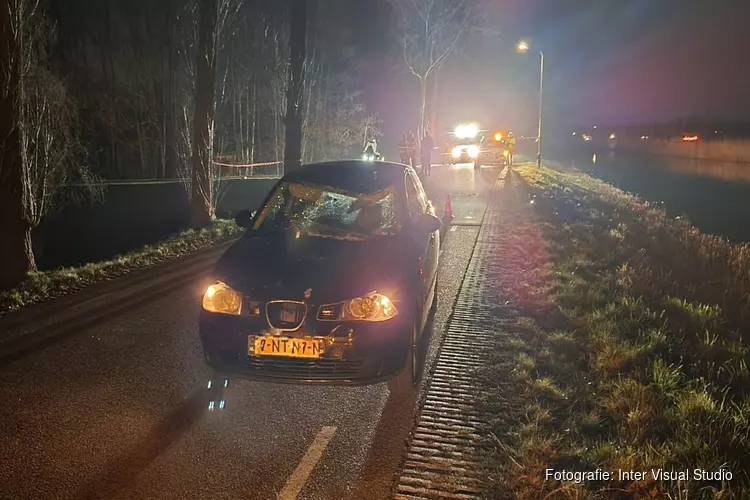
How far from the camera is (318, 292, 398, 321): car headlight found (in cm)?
403

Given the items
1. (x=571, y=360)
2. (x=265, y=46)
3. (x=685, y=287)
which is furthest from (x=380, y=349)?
(x=265, y=46)

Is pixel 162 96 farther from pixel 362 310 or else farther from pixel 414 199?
pixel 362 310

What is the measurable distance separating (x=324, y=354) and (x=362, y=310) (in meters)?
0.40

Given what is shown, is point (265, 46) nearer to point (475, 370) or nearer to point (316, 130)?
point (316, 130)

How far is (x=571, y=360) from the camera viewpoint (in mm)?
5289

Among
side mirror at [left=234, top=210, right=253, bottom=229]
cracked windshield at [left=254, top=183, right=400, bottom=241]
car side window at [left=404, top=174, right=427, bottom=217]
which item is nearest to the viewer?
cracked windshield at [left=254, top=183, right=400, bottom=241]

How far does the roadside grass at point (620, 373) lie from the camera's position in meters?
3.50

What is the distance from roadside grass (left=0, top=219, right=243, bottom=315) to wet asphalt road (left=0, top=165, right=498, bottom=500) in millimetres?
2035

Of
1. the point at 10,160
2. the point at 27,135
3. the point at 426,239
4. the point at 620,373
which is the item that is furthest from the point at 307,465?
the point at 27,135

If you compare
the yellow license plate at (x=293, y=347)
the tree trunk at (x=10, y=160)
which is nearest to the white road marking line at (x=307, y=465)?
the yellow license plate at (x=293, y=347)

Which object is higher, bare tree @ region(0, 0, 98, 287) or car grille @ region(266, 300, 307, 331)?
bare tree @ region(0, 0, 98, 287)

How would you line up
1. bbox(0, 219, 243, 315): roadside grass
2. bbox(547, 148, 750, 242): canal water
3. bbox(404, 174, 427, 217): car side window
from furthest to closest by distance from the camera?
bbox(547, 148, 750, 242): canal water < bbox(0, 219, 243, 315): roadside grass < bbox(404, 174, 427, 217): car side window

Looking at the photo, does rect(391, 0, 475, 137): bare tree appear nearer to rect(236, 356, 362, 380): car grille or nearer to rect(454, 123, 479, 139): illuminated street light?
rect(454, 123, 479, 139): illuminated street light

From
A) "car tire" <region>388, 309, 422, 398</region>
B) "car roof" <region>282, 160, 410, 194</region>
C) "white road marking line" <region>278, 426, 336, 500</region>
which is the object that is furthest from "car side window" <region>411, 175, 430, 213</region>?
"white road marking line" <region>278, 426, 336, 500</region>
